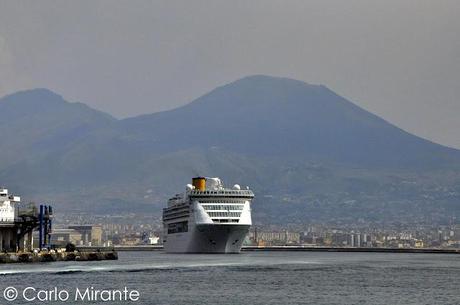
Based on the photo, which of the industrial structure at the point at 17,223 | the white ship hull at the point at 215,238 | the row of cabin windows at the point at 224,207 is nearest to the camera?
the industrial structure at the point at 17,223

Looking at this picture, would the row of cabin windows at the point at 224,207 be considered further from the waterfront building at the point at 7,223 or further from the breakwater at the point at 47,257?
the waterfront building at the point at 7,223

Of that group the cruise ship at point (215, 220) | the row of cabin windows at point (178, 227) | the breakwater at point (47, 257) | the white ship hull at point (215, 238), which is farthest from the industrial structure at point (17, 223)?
the row of cabin windows at point (178, 227)

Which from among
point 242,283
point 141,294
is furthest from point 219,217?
point 141,294

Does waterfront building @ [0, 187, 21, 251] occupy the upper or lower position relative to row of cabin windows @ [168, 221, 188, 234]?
lower

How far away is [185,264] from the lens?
13350 centimetres

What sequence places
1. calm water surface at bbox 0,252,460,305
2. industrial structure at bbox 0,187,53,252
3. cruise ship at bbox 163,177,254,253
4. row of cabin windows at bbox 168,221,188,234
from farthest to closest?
row of cabin windows at bbox 168,221,188,234 → cruise ship at bbox 163,177,254,253 → industrial structure at bbox 0,187,53,252 → calm water surface at bbox 0,252,460,305

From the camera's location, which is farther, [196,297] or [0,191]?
[0,191]

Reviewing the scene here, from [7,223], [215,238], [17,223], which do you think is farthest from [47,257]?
[215,238]

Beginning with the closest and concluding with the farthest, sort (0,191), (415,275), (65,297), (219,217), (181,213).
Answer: (65,297) < (415,275) < (0,191) < (219,217) < (181,213)

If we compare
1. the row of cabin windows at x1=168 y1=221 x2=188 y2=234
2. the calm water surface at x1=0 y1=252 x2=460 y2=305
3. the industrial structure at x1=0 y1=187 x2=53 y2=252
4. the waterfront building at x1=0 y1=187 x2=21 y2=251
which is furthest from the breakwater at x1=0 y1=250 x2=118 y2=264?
the row of cabin windows at x1=168 y1=221 x2=188 y2=234

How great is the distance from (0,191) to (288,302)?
58.2 meters

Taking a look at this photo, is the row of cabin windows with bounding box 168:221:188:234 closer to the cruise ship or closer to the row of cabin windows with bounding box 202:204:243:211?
the cruise ship

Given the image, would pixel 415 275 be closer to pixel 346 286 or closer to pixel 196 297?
pixel 346 286

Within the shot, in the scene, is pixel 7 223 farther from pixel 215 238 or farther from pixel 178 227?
pixel 178 227
